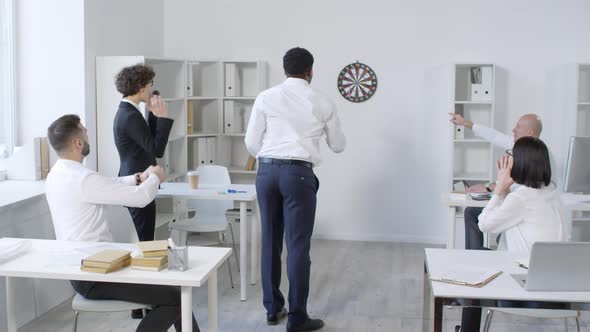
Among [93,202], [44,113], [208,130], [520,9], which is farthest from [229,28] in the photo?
[93,202]

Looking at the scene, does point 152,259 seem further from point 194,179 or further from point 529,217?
point 194,179

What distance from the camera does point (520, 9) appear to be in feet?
21.8

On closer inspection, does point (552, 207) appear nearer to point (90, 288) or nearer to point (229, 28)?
point (90, 288)

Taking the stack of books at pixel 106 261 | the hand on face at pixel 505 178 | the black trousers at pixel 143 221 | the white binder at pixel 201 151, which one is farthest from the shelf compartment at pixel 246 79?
the stack of books at pixel 106 261

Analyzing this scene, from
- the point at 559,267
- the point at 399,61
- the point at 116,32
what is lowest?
the point at 559,267

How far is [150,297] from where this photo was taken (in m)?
3.19

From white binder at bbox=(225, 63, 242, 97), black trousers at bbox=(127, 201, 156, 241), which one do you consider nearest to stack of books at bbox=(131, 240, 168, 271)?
black trousers at bbox=(127, 201, 156, 241)

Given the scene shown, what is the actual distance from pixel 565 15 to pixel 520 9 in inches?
16.2

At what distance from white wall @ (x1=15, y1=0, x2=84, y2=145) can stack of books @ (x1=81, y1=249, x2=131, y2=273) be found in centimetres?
263

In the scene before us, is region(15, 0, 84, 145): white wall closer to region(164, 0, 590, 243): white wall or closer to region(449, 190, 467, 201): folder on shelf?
region(164, 0, 590, 243): white wall

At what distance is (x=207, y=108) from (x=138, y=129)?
114 inches

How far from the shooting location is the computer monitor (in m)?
4.30

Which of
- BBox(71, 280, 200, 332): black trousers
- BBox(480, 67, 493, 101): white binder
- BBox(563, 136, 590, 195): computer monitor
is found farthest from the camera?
BBox(480, 67, 493, 101): white binder

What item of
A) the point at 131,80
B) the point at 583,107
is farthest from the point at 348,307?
the point at 583,107
